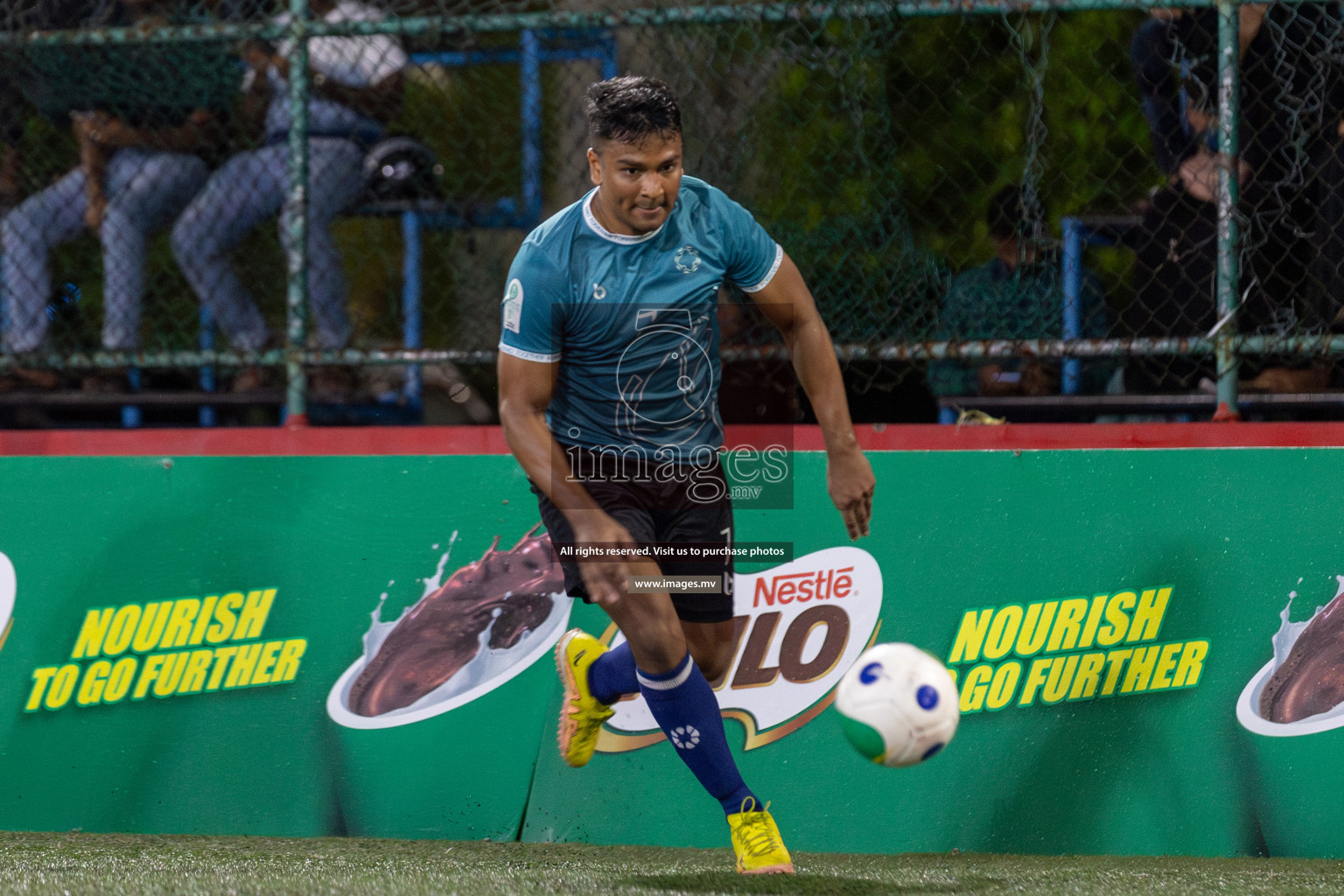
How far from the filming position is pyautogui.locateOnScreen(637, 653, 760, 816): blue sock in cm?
392

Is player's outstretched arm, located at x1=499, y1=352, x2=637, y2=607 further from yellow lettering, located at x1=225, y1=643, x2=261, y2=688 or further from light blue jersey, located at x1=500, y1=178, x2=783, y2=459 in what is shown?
yellow lettering, located at x1=225, y1=643, x2=261, y2=688

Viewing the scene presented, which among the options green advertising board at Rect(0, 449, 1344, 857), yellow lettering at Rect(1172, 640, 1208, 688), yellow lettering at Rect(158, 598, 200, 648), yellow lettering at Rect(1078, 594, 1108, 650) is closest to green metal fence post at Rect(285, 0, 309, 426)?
green advertising board at Rect(0, 449, 1344, 857)

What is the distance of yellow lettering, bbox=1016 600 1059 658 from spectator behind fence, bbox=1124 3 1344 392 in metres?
0.92

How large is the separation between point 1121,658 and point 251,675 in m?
3.02

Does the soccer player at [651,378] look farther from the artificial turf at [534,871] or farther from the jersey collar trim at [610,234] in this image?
the artificial turf at [534,871]

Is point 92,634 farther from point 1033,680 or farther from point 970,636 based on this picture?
point 1033,680

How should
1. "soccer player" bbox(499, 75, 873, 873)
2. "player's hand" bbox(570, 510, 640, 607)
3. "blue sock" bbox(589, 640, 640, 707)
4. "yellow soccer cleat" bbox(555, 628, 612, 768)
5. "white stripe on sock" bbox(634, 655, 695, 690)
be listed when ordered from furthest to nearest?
"yellow soccer cleat" bbox(555, 628, 612, 768), "blue sock" bbox(589, 640, 640, 707), "white stripe on sock" bbox(634, 655, 695, 690), "soccer player" bbox(499, 75, 873, 873), "player's hand" bbox(570, 510, 640, 607)

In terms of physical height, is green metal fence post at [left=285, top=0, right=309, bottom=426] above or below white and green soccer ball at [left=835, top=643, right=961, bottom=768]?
above

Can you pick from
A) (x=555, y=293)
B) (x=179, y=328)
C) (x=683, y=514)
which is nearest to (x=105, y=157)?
(x=179, y=328)

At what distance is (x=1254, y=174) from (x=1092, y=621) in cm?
163

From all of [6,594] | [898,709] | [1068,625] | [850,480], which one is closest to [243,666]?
[6,594]

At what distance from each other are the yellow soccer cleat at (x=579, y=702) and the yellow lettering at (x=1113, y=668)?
167cm

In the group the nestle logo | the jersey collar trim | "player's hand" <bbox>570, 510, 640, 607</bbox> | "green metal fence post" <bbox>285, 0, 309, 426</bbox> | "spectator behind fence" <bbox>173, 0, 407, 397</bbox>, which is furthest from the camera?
"spectator behind fence" <bbox>173, 0, 407, 397</bbox>

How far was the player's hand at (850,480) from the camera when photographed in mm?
3830
